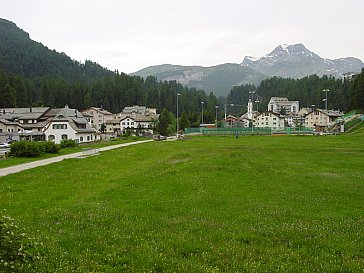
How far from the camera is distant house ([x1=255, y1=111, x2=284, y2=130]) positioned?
15012cm

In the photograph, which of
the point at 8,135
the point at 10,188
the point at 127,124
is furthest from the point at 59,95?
the point at 10,188

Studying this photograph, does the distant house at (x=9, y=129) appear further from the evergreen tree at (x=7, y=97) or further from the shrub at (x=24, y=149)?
the shrub at (x=24, y=149)

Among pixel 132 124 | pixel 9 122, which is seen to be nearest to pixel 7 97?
pixel 9 122

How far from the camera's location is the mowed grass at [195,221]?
8.95 m

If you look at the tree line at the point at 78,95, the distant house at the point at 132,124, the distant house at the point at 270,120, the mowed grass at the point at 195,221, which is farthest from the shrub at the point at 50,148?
the distant house at the point at 270,120

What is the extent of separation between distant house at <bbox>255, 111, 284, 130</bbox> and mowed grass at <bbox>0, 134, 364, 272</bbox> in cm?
13049

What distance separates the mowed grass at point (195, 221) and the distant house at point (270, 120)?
13049 centimetres

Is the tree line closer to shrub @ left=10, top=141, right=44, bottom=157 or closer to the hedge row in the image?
the hedge row

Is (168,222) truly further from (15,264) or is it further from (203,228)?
(15,264)

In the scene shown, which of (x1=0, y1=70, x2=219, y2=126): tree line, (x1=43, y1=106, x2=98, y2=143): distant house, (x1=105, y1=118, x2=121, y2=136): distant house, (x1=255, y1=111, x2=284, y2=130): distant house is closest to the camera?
(x1=43, y1=106, x2=98, y2=143): distant house

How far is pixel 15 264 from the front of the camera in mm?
6469

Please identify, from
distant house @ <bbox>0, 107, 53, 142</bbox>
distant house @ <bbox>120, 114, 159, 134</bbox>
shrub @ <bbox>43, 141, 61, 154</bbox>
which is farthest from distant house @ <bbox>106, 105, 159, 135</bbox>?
shrub @ <bbox>43, 141, 61, 154</bbox>

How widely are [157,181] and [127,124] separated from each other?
396ft

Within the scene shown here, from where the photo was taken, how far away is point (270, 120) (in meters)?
151
